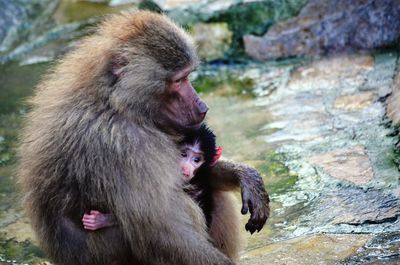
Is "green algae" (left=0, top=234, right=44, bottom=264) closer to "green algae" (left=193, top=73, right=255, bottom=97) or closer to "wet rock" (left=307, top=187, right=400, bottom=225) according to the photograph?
"wet rock" (left=307, top=187, right=400, bottom=225)

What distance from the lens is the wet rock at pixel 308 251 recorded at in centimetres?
416

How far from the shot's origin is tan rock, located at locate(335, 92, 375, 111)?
239 inches

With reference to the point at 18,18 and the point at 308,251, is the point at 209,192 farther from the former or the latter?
the point at 18,18

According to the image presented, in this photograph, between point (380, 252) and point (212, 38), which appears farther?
point (212, 38)

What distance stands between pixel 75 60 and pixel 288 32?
368 centimetres

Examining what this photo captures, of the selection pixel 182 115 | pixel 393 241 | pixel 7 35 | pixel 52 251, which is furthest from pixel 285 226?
pixel 7 35

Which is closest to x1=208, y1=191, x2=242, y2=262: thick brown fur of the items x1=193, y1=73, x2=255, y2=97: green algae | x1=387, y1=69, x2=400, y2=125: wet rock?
x1=387, y1=69, x2=400, y2=125: wet rock

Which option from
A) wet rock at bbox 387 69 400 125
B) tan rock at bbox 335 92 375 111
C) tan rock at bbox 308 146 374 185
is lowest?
tan rock at bbox 308 146 374 185

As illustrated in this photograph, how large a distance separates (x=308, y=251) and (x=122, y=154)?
3.98 feet

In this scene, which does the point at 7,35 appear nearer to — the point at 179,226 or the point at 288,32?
the point at 288,32

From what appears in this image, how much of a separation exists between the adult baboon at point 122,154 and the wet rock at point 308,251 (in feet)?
0.93

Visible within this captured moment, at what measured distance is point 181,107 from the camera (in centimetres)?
402

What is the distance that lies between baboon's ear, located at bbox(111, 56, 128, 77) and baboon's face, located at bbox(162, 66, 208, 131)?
24 cm

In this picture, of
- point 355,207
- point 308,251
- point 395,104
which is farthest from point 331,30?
point 308,251
